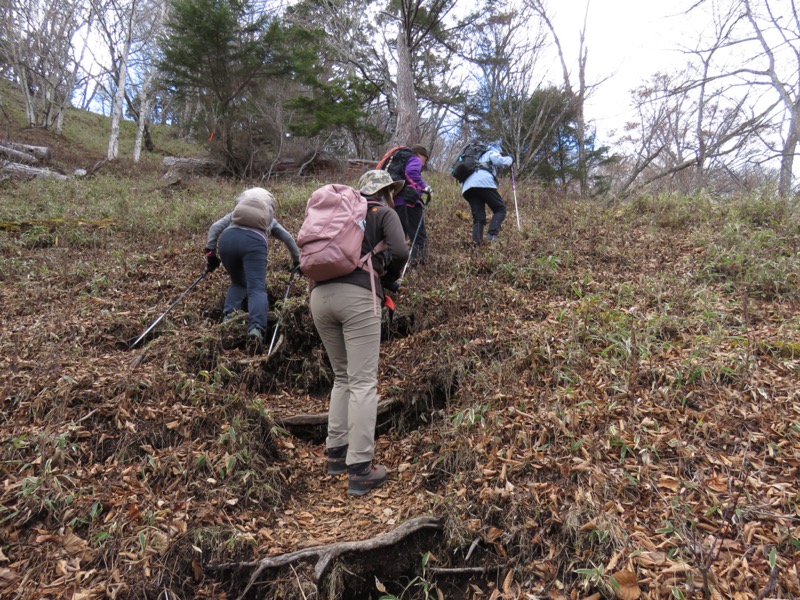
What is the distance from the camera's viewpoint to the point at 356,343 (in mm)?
3463

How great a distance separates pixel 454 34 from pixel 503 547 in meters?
16.1

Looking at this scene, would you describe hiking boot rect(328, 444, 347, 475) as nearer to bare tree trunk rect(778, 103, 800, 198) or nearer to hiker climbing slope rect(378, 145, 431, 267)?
hiker climbing slope rect(378, 145, 431, 267)

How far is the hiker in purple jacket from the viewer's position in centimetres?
643

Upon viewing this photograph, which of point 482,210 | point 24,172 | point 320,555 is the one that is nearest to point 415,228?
point 482,210

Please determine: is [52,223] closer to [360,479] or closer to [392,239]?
[392,239]

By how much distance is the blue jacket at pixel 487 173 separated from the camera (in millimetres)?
7141

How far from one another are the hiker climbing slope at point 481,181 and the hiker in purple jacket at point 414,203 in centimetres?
92

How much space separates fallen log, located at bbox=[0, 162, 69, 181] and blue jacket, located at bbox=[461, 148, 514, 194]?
38.4ft

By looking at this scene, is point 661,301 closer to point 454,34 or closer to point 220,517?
point 220,517

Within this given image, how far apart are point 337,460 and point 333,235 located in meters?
1.84

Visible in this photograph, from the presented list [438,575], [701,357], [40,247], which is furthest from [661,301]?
[40,247]

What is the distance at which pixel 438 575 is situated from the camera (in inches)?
111

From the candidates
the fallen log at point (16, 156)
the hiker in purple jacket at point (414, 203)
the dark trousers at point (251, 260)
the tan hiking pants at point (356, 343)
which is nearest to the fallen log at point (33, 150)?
the fallen log at point (16, 156)

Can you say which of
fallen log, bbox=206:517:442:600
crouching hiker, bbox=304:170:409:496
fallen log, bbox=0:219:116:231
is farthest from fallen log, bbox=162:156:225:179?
fallen log, bbox=206:517:442:600
